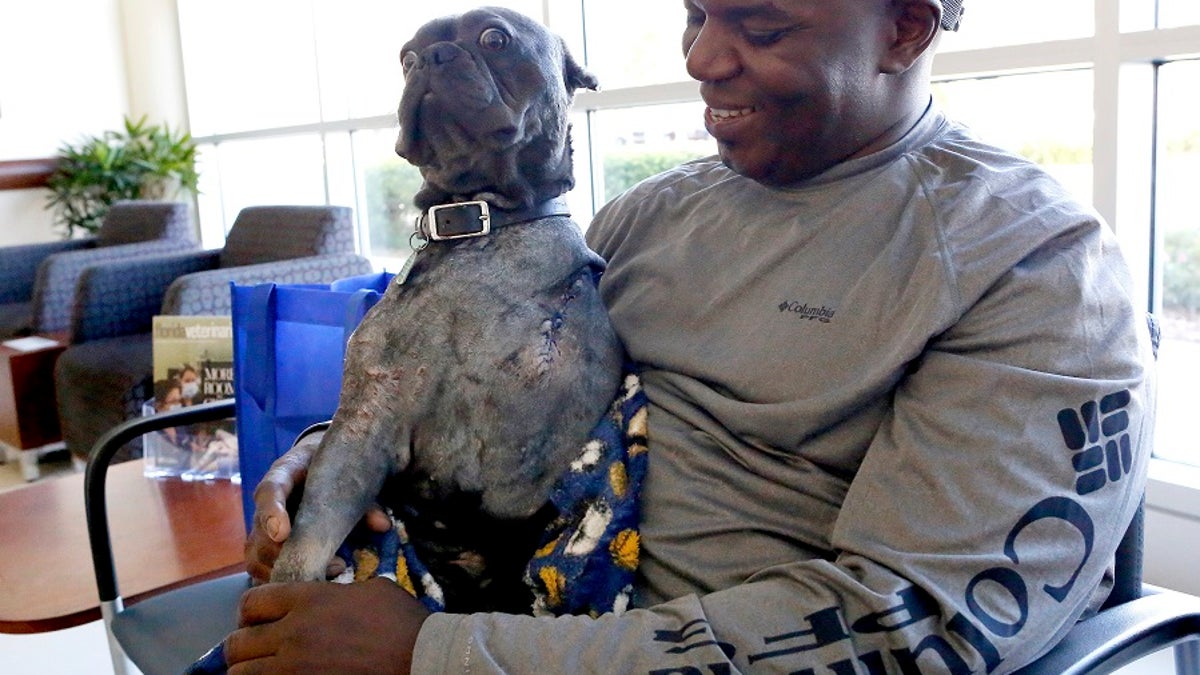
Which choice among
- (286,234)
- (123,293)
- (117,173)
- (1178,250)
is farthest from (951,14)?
(117,173)

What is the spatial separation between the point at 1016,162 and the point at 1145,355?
25 centimetres

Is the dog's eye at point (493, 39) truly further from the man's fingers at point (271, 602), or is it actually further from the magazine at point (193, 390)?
the magazine at point (193, 390)

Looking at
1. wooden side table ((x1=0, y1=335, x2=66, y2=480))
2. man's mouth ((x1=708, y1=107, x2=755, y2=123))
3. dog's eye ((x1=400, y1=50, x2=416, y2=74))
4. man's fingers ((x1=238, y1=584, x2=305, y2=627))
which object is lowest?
wooden side table ((x1=0, y1=335, x2=66, y2=480))

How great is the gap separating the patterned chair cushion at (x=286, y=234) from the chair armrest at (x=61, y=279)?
0.48m

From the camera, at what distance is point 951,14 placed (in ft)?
4.04

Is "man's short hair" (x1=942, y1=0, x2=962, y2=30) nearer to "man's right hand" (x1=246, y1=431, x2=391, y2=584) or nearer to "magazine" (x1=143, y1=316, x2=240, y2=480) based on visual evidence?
"man's right hand" (x1=246, y1=431, x2=391, y2=584)

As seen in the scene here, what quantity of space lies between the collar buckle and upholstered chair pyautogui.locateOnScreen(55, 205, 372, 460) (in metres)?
2.59

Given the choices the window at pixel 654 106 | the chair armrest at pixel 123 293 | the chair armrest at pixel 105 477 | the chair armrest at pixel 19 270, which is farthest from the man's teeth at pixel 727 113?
the chair armrest at pixel 19 270

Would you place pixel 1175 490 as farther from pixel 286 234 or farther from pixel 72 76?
pixel 72 76

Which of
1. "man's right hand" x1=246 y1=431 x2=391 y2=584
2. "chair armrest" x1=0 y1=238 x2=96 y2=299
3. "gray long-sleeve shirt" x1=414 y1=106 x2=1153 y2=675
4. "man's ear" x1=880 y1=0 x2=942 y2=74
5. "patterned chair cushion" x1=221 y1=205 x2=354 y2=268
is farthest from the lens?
"chair armrest" x1=0 y1=238 x2=96 y2=299

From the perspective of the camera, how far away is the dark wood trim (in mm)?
6691

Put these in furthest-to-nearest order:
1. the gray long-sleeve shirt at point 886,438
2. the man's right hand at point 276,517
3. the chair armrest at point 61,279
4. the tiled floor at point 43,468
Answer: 1. the chair armrest at point 61,279
2. the tiled floor at point 43,468
3. the man's right hand at point 276,517
4. the gray long-sleeve shirt at point 886,438

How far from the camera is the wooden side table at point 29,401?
409 centimetres

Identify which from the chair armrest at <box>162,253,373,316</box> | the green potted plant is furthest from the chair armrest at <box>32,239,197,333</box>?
the green potted plant
